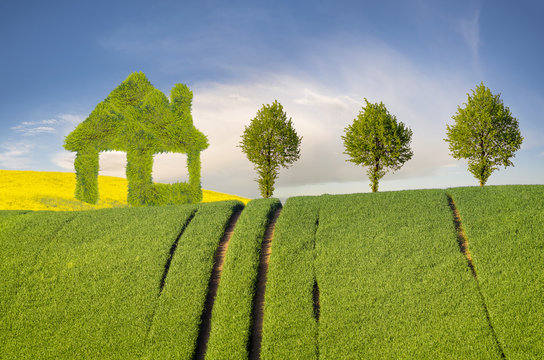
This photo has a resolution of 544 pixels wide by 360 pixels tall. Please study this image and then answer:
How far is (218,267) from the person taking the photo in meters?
14.0

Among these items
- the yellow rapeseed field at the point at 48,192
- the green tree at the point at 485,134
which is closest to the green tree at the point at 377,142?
the green tree at the point at 485,134

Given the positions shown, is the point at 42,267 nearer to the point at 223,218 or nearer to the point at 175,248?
the point at 175,248

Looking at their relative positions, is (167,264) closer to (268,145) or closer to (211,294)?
(211,294)

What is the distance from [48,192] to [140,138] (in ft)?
49.7

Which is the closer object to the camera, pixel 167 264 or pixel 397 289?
pixel 397 289

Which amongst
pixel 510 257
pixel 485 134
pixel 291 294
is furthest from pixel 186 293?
pixel 485 134

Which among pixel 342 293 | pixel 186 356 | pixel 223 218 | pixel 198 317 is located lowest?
pixel 186 356

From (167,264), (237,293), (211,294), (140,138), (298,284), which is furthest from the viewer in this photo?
(140,138)

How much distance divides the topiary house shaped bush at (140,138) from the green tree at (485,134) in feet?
81.2

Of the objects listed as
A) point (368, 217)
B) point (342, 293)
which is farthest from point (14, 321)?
point (368, 217)

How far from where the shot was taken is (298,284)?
41.0 feet

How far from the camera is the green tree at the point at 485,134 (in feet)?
110

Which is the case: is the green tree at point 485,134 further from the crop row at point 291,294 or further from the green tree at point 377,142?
the crop row at point 291,294

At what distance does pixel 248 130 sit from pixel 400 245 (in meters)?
23.2
